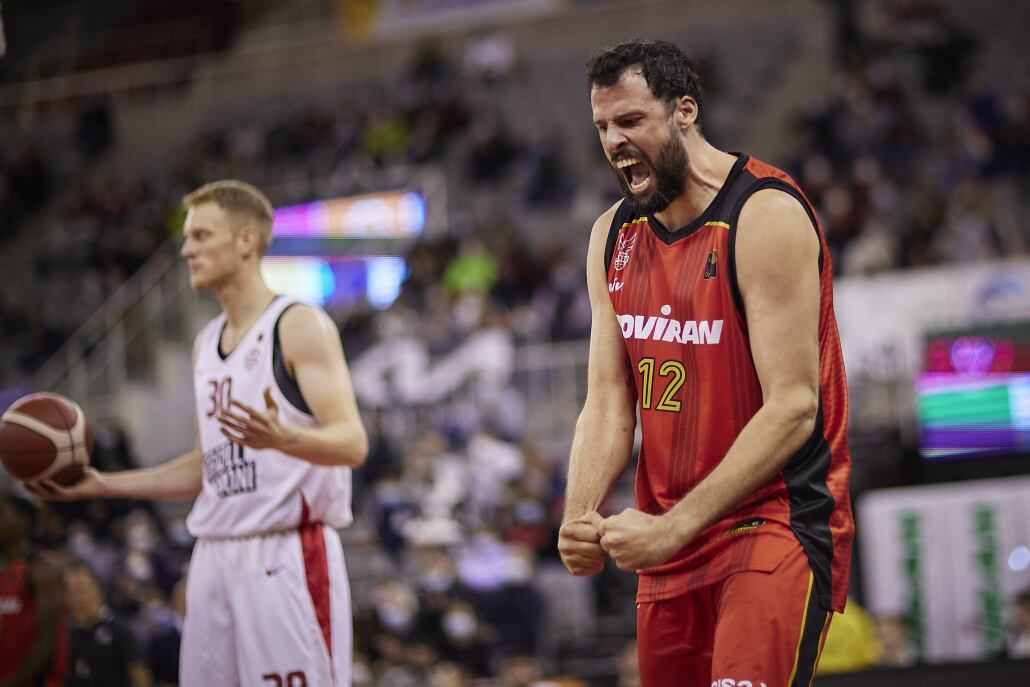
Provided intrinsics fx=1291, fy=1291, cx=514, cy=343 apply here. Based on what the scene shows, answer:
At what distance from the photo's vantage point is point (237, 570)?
559 cm

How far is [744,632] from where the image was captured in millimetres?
3584

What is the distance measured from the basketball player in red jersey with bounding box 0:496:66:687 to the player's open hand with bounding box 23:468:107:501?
2.15 meters

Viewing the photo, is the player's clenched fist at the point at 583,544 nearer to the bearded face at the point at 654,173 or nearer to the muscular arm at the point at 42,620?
the bearded face at the point at 654,173

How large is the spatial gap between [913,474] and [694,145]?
9502 mm

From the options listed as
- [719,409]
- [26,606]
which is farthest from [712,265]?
[26,606]

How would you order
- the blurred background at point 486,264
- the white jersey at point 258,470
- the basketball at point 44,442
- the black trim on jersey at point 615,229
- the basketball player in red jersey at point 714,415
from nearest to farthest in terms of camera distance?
the basketball player in red jersey at point 714,415, the black trim on jersey at point 615,229, the white jersey at point 258,470, the basketball at point 44,442, the blurred background at point 486,264

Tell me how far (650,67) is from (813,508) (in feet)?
4.52

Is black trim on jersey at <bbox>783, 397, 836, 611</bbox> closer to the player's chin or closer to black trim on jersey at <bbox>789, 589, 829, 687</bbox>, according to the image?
black trim on jersey at <bbox>789, 589, 829, 687</bbox>

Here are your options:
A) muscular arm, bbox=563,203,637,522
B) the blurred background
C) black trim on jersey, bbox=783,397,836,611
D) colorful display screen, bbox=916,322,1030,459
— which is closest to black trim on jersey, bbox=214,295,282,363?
muscular arm, bbox=563,203,637,522

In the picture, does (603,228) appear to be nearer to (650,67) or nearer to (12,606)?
(650,67)

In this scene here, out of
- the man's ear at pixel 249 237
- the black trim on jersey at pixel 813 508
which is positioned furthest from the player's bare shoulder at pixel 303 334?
the black trim on jersey at pixel 813 508

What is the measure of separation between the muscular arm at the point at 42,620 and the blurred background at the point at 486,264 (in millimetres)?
3632

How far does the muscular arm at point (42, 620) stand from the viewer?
7645 millimetres

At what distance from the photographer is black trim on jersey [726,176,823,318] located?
12.5 feet
